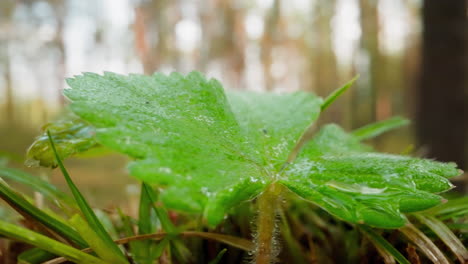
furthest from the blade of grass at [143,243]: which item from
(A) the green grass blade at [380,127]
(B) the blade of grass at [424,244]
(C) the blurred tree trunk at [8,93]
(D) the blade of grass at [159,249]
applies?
(C) the blurred tree trunk at [8,93]

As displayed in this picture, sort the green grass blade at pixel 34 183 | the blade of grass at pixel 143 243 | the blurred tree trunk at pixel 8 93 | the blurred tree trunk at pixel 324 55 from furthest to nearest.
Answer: the blurred tree trunk at pixel 324 55, the blurred tree trunk at pixel 8 93, the green grass blade at pixel 34 183, the blade of grass at pixel 143 243

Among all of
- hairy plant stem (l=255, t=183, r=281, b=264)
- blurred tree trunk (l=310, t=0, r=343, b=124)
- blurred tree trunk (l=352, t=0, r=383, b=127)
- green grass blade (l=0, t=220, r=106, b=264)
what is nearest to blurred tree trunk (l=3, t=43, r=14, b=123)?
blurred tree trunk (l=310, t=0, r=343, b=124)

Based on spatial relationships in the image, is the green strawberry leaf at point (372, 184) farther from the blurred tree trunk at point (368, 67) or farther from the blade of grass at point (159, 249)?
the blurred tree trunk at point (368, 67)

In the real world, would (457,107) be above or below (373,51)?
below

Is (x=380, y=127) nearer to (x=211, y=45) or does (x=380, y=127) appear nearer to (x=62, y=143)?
(x=62, y=143)

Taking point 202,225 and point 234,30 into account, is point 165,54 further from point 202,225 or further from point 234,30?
point 202,225

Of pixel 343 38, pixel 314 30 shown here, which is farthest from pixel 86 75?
pixel 314 30

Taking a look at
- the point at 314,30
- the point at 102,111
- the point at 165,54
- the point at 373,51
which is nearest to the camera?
the point at 102,111

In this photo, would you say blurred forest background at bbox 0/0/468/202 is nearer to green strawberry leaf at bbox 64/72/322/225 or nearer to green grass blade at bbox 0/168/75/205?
green grass blade at bbox 0/168/75/205
